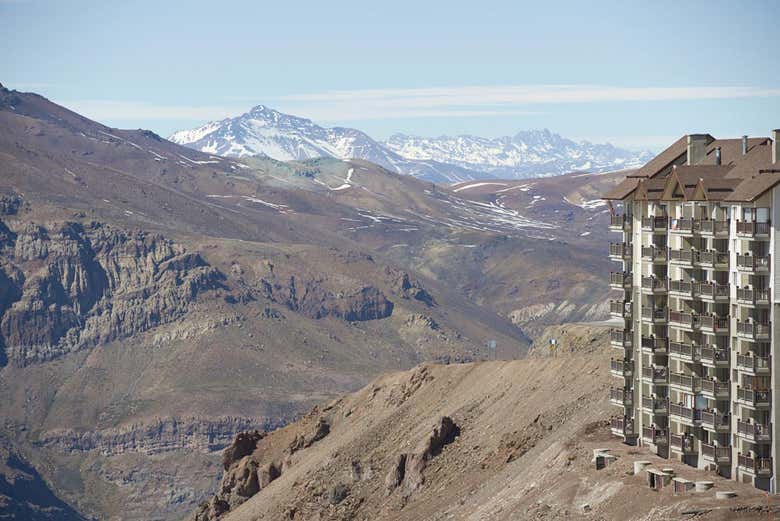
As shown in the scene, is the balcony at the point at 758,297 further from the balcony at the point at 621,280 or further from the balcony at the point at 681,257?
the balcony at the point at 621,280

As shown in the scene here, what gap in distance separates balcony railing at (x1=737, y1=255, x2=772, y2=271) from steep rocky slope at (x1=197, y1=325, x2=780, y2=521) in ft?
27.1

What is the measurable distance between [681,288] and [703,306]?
5.48ft

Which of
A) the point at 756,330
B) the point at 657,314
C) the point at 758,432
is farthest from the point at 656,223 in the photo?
the point at 758,432

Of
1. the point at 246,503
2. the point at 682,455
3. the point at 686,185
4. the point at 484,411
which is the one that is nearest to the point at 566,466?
the point at 682,455

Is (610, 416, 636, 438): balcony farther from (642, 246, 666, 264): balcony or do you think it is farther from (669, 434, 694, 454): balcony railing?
(642, 246, 666, 264): balcony

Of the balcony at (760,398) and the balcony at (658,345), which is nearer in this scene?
the balcony at (760,398)

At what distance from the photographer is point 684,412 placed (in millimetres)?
72562

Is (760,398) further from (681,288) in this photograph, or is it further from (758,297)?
(681,288)

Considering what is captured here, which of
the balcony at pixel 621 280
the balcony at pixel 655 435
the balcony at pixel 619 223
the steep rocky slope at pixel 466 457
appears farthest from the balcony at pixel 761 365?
the balcony at pixel 619 223

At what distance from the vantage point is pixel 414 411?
118188 mm

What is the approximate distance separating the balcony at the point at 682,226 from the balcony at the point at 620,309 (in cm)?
500

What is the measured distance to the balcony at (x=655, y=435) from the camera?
74.6 m

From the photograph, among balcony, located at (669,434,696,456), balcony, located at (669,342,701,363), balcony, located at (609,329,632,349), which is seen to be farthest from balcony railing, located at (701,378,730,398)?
balcony, located at (609,329,632,349)

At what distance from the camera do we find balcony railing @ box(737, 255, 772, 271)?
6756 cm
